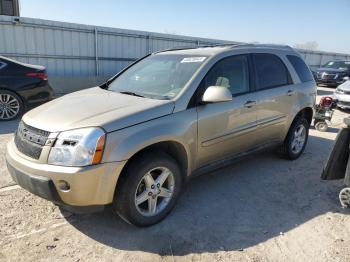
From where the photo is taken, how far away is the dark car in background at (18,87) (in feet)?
24.5

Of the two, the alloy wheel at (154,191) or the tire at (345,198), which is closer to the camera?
the alloy wheel at (154,191)

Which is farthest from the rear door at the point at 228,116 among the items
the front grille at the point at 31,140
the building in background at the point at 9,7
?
A: the building in background at the point at 9,7

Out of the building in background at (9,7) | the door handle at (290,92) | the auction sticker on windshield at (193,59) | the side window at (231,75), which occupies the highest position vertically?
the building in background at (9,7)

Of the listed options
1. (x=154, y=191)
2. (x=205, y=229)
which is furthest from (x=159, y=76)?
(x=205, y=229)

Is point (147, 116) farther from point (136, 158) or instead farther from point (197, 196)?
point (197, 196)

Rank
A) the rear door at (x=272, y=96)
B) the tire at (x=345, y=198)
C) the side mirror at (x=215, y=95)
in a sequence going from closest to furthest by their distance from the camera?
the side mirror at (x=215, y=95) < the tire at (x=345, y=198) < the rear door at (x=272, y=96)

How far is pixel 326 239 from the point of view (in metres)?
3.21

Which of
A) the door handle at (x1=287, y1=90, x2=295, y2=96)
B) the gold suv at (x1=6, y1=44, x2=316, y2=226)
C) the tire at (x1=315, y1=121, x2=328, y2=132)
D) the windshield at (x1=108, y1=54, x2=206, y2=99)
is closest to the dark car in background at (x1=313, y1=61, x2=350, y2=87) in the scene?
the tire at (x1=315, y1=121, x2=328, y2=132)

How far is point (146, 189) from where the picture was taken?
3223 millimetres

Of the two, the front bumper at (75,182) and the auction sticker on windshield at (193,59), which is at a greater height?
the auction sticker on windshield at (193,59)

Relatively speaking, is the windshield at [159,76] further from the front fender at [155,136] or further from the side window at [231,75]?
the front fender at [155,136]

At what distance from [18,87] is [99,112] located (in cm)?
538

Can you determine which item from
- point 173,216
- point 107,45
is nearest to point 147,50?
point 107,45

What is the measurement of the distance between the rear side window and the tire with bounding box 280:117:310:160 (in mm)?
675
